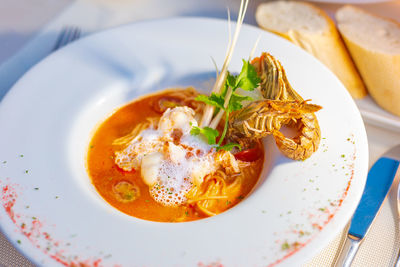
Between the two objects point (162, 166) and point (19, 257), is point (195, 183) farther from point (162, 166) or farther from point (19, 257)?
point (19, 257)

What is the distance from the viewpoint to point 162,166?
296 centimetres

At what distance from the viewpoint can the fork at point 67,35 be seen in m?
3.98

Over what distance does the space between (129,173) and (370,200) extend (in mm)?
1726

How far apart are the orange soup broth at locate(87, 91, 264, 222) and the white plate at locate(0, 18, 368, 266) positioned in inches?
3.7

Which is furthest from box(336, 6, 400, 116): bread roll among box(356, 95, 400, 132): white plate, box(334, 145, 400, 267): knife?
box(334, 145, 400, 267): knife

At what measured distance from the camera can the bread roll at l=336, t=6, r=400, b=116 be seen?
3.43m

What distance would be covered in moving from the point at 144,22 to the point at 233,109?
132 centimetres

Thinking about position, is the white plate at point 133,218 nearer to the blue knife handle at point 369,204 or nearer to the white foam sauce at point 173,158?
the blue knife handle at point 369,204

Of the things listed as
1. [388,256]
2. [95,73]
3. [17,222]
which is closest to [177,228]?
[17,222]

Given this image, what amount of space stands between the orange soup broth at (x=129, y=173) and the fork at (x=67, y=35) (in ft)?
3.57

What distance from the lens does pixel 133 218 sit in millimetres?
2424

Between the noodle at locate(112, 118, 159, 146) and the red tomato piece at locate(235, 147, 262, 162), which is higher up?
the red tomato piece at locate(235, 147, 262, 162)

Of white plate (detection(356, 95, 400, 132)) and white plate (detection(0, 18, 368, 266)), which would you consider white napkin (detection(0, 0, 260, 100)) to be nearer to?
white plate (detection(0, 18, 368, 266))

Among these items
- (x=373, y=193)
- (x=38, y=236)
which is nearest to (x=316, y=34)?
(x=373, y=193)
